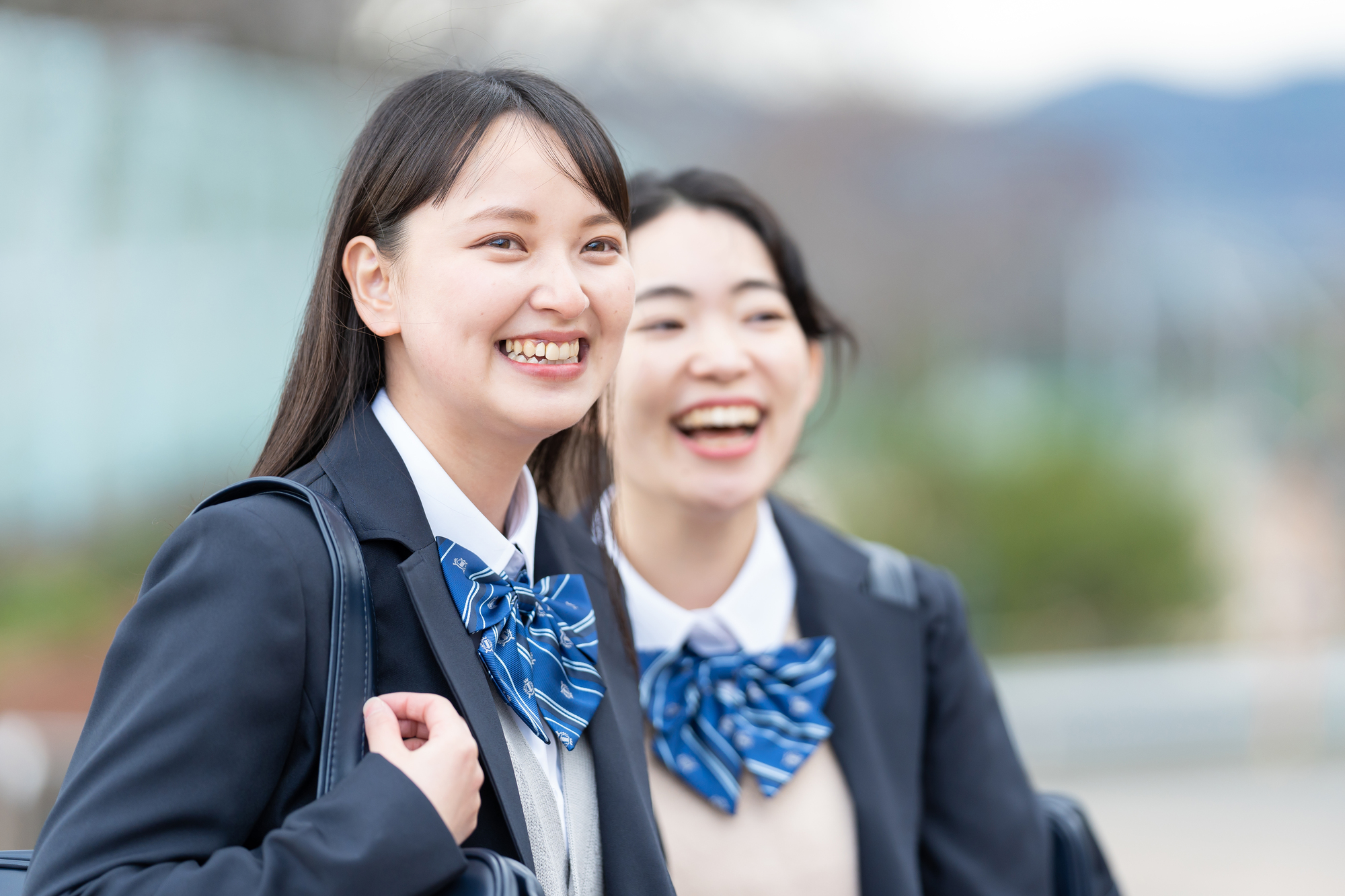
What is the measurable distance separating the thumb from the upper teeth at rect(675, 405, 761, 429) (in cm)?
107

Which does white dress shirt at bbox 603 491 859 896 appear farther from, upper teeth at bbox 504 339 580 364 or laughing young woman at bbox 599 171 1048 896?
upper teeth at bbox 504 339 580 364

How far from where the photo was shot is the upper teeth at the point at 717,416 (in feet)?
7.77

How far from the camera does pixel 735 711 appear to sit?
7.39ft

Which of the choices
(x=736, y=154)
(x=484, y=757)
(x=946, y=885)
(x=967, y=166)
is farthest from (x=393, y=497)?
(x=967, y=166)

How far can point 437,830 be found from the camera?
1.33 meters

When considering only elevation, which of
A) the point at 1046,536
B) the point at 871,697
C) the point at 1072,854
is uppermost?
the point at 871,697

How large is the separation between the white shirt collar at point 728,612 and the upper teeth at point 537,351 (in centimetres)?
66

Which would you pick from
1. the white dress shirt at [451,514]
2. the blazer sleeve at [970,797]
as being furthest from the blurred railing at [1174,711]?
the white dress shirt at [451,514]

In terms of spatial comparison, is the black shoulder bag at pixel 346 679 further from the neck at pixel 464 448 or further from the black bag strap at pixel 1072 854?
the black bag strap at pixel 1072 854

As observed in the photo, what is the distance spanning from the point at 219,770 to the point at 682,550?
122cm

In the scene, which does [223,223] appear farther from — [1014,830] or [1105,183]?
[1105,183]

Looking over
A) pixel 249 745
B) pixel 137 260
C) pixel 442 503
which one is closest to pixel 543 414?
pixel 442 503

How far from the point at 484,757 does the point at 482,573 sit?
0.25m

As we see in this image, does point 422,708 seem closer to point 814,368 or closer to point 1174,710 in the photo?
point 814,368
